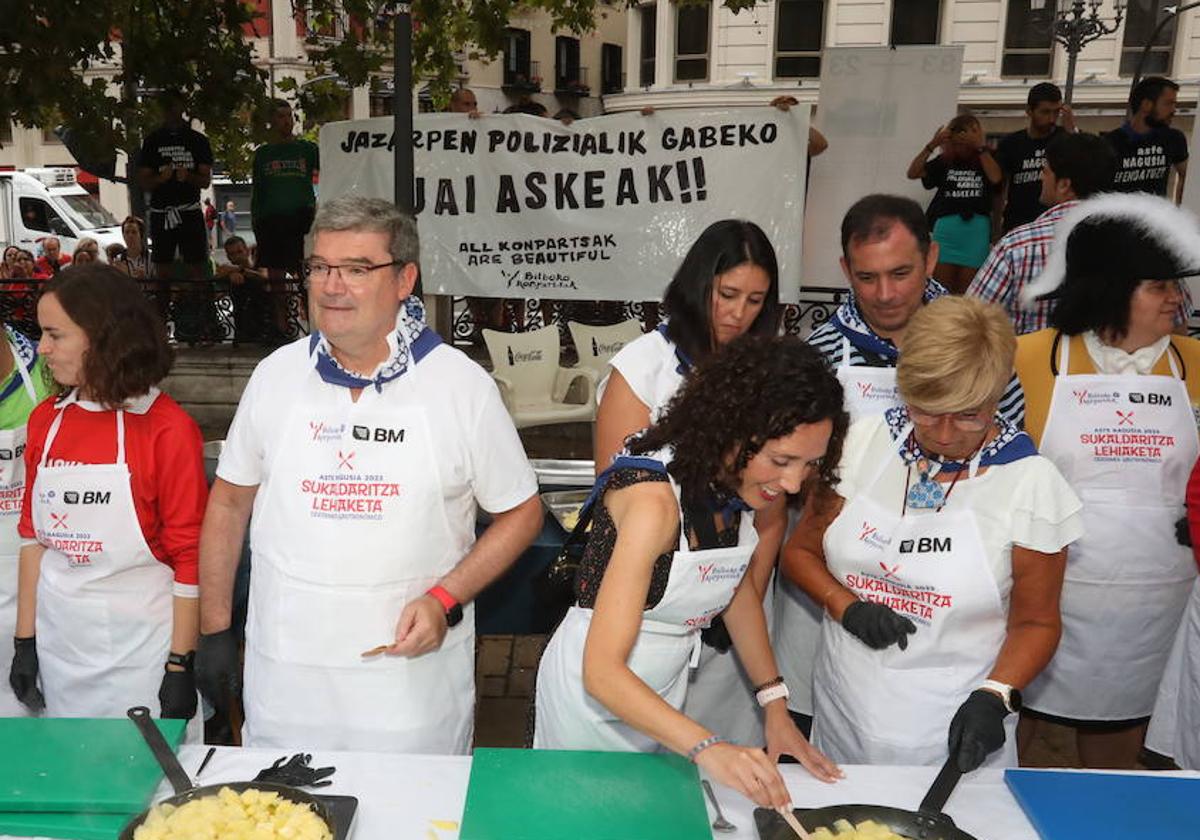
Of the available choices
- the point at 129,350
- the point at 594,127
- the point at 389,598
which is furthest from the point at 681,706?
the point at 594,127

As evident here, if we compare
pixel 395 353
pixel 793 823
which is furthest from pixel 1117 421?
pixel 395 353

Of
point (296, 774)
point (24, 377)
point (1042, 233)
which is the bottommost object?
point (296, 774)

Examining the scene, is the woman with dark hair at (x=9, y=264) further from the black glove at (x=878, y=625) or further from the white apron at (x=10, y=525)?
the black glove at (x=878, y=625)

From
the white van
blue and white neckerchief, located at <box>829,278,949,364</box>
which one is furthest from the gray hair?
the white van

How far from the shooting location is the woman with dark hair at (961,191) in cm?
673

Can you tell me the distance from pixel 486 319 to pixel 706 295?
19.2 feet

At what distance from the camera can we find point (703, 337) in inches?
103

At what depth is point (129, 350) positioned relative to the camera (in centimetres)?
240

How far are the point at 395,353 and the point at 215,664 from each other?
0.84 m

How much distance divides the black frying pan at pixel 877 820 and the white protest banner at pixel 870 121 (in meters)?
6.18

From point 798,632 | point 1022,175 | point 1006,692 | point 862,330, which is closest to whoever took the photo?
point 1006,692

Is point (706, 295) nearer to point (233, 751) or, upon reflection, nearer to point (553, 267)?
point (233, 751)

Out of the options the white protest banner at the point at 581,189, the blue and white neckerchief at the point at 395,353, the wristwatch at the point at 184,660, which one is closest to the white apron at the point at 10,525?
the wristwatch at the point at 184,660

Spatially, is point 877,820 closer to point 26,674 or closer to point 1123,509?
point 1123,509
